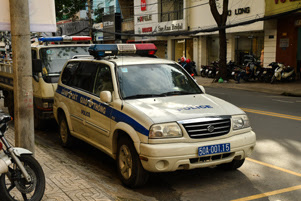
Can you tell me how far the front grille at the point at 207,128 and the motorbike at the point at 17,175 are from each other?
1.93m

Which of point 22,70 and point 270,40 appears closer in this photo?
point 22,70

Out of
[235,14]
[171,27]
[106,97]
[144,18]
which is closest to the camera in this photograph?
[106,97]

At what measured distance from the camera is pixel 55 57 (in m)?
9.69

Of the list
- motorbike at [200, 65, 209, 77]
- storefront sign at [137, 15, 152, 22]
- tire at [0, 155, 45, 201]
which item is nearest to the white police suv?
tire at [0, 155, 45, 201]

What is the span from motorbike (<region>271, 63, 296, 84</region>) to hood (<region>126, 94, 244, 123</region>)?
1415cm

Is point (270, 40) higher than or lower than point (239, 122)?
higher

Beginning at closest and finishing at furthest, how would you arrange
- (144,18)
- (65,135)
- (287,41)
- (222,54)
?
(65,135) < (287,41) < (222,54) < (144,18)

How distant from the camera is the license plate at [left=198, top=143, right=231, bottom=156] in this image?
15.9 feet

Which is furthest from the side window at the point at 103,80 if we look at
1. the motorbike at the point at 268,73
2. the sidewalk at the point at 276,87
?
the motorbike at the point at 268,73

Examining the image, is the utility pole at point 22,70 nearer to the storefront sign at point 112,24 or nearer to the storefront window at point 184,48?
the storefront window at point 184,48

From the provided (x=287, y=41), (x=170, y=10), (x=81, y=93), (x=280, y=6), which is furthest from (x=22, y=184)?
(x=170, y=10)

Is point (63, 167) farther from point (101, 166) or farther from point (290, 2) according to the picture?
point (290, 2)

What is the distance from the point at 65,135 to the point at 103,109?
204 centimetres

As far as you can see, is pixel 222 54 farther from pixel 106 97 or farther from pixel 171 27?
pixel 106 97
